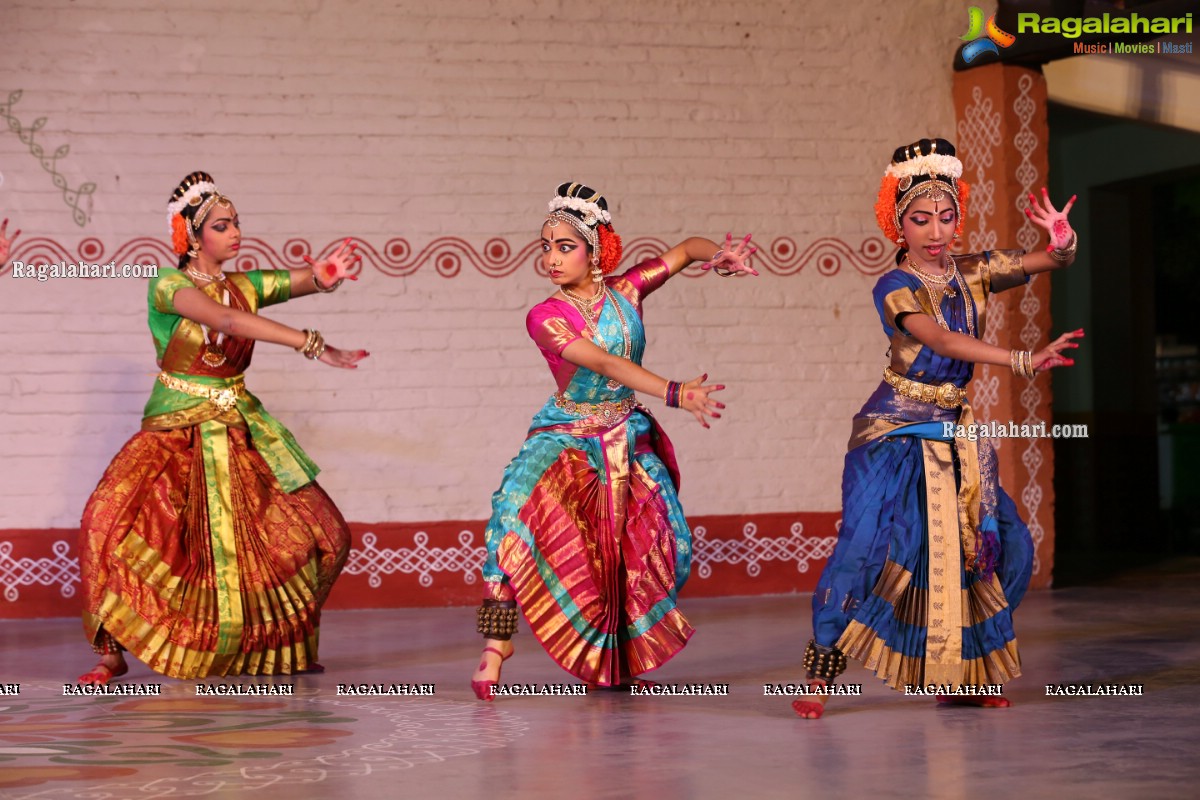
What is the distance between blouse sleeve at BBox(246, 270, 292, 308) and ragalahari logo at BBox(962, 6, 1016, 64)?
3.71 m

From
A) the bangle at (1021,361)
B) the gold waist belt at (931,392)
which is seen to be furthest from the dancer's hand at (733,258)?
the bangle at (1021,361)

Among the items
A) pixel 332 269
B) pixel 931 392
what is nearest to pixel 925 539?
pixel 931 392

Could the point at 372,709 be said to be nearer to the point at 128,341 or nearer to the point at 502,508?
the point at 502,508

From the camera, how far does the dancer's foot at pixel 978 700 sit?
4211 millimetres

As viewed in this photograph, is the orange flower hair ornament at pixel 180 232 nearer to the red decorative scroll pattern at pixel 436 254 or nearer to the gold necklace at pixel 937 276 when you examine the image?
the red decorative scroll pattern at pixel 436 254

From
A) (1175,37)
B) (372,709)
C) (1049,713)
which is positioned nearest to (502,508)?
(372,709)

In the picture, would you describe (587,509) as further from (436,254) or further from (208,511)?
(436,254)

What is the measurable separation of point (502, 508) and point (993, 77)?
12.9 ft

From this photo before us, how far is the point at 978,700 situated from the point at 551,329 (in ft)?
5.17

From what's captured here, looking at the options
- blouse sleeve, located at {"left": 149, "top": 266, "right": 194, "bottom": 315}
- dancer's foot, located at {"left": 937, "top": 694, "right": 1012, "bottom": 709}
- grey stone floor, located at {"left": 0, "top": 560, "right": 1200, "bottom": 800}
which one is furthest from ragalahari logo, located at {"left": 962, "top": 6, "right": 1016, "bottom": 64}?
blouse sleeve, located at {"left": 149, "top": 266, "right": 194, "bottom": 315}

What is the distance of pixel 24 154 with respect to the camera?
6.82 m

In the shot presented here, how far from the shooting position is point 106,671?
5.05m

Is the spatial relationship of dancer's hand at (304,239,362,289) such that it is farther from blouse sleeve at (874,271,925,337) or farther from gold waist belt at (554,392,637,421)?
blouse sleeve at (874,271,925,337)

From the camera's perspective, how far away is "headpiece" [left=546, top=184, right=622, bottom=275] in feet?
15.3
